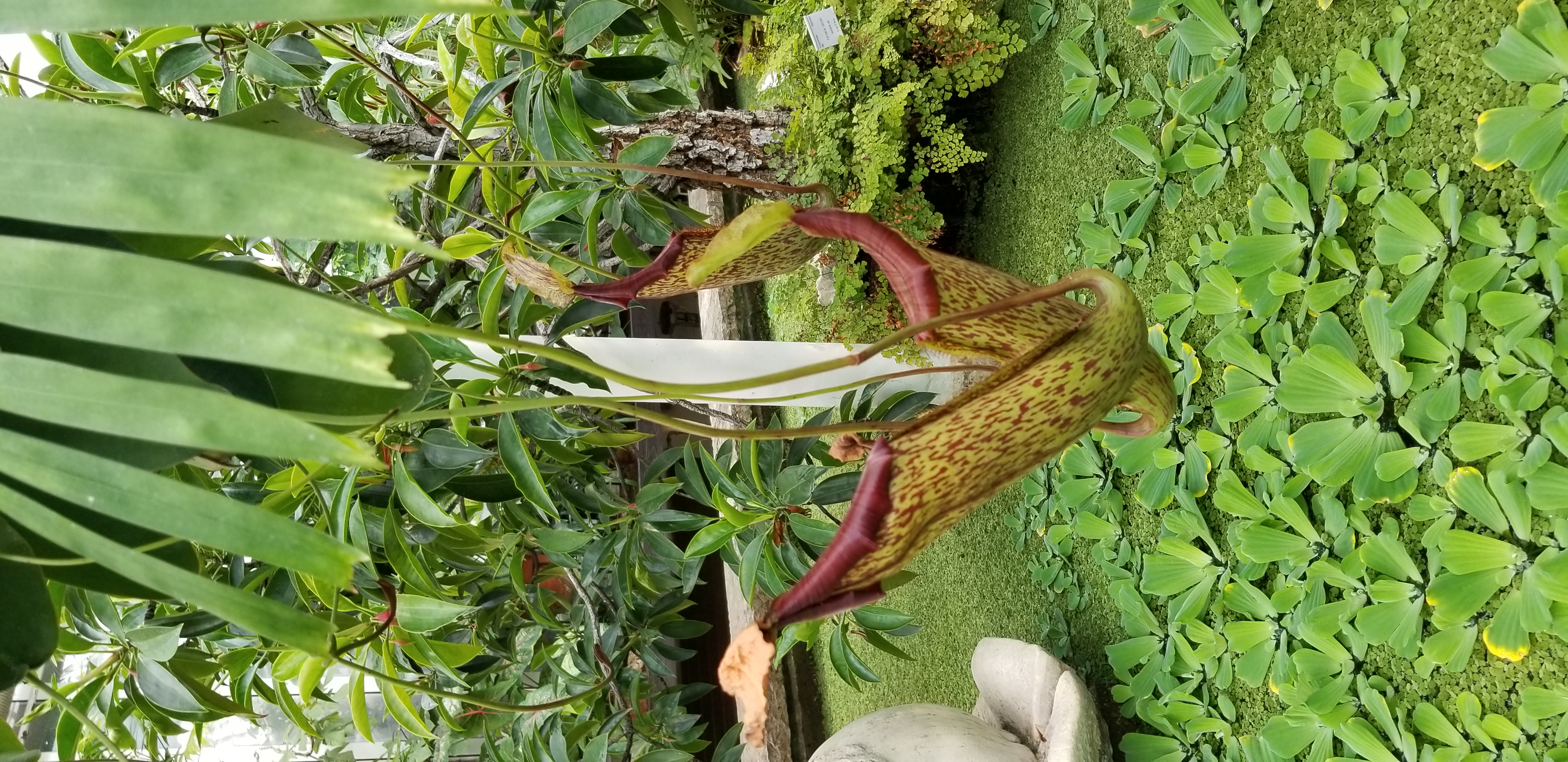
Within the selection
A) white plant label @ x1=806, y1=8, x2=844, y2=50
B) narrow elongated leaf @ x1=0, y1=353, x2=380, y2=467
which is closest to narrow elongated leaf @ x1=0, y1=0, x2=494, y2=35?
narrow elongated leaf @ x1=0, y1=353, x2=380, y2=467

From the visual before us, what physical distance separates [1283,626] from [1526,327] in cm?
46

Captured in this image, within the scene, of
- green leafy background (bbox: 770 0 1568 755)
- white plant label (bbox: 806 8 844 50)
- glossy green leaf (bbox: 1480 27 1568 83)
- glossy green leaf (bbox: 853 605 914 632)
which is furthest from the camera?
white plant label (bbox: 806 8 844 50)

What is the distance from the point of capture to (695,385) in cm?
43

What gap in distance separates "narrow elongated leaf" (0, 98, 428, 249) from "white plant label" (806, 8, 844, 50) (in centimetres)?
159

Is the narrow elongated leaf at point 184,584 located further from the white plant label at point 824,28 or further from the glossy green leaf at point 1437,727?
the white plant label at point 824,28

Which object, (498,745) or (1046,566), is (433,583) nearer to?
(498,745)

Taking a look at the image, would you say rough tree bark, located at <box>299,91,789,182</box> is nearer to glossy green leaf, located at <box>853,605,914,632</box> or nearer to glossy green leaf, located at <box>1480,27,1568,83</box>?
glossy green leaf, located at <box>853,605,914,632</box>

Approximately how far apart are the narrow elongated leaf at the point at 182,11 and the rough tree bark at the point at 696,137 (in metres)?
1.10

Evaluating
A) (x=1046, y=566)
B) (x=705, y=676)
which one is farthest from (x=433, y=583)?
(x=705, y=676)

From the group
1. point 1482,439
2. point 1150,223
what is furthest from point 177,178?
point 1150,223

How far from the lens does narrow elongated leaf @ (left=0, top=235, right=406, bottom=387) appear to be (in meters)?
0.31

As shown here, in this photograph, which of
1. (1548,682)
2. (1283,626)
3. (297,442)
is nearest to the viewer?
(297,442)

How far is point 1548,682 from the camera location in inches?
33.6

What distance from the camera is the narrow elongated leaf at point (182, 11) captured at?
12.5 inches
